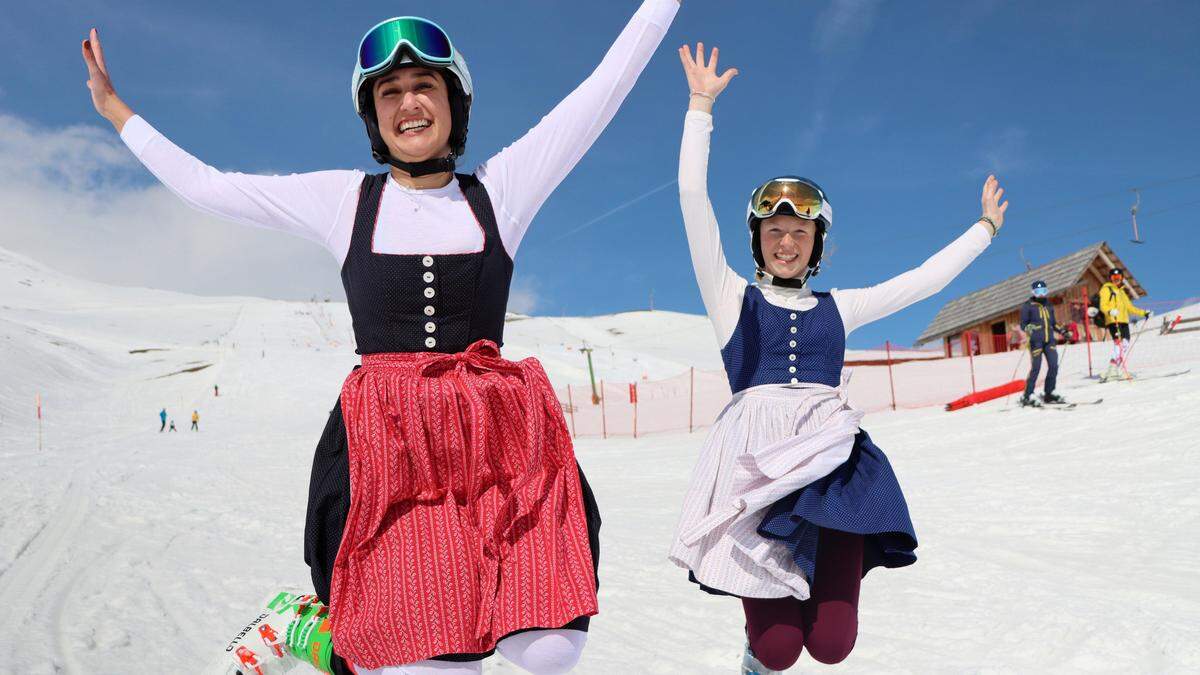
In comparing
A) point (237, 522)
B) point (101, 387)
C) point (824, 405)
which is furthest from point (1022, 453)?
point (101, 387)

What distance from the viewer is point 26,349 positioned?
3559cm

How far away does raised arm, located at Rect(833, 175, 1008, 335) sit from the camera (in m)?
3.62

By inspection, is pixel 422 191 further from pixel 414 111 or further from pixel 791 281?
pixel 791 281

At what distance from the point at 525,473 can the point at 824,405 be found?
1.60 metres

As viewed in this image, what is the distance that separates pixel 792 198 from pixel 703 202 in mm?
457

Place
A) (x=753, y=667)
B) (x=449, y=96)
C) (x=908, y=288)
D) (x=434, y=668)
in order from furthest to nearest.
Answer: (x=908, y=288), (x=753, y=667), (x=449, y=96), (x=434, y=668)

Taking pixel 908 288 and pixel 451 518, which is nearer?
pixel 451 518

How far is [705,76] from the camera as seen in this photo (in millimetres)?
3254

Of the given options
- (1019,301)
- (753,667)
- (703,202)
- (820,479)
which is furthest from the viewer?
(1019,301)

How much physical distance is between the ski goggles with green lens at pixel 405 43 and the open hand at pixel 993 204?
2.87m

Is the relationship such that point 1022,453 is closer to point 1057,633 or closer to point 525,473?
point 1057,633

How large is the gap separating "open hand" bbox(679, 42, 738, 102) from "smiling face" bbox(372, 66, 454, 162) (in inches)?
47.5

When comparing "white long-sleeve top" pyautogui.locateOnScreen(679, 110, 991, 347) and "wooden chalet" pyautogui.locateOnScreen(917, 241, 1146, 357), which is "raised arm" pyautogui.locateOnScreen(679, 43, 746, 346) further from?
"wooden chalet" pyautogui.locateOnScreen(917, 241, 1146, 357)

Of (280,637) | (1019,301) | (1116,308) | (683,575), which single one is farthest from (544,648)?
(1019,301)
